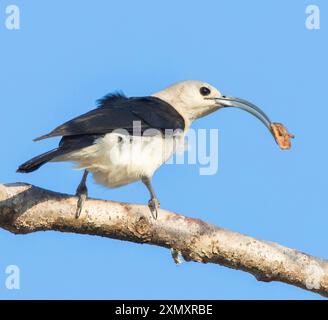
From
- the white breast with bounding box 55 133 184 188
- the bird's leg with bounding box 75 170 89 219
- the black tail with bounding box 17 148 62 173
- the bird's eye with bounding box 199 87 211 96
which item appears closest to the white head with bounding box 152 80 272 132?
the bird's eye with bounding box 199 87 211 96

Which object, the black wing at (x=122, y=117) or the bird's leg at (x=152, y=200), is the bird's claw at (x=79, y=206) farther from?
the black wing at (x=122, y=117)

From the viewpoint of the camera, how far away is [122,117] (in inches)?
301

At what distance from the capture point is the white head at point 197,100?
9.38 meters

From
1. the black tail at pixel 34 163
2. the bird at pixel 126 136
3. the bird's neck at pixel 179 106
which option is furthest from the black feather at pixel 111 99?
the black tail at pixel 34 163

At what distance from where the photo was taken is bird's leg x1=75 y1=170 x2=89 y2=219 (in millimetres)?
5855

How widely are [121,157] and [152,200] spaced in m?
0.77

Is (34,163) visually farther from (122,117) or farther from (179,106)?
(179,106)

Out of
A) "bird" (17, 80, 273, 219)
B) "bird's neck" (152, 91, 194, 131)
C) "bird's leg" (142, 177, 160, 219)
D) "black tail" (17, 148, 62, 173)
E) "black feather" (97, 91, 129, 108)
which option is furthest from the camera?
"bird's neck" (152, 91, 194, 131)

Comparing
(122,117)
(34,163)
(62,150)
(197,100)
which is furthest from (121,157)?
(197,100)

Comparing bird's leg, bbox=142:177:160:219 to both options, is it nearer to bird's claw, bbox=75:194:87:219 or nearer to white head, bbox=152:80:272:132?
bird's claw, bbox=75:194:87:219

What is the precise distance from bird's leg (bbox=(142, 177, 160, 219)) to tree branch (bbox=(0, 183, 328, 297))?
0.19 ft

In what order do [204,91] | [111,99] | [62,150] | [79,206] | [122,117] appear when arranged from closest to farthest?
[79,206] → [62,150] → [122,117] → [111,99] → [204,91]

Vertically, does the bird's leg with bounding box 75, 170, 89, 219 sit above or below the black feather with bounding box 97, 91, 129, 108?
below

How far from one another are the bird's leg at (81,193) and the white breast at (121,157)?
0.39ft
